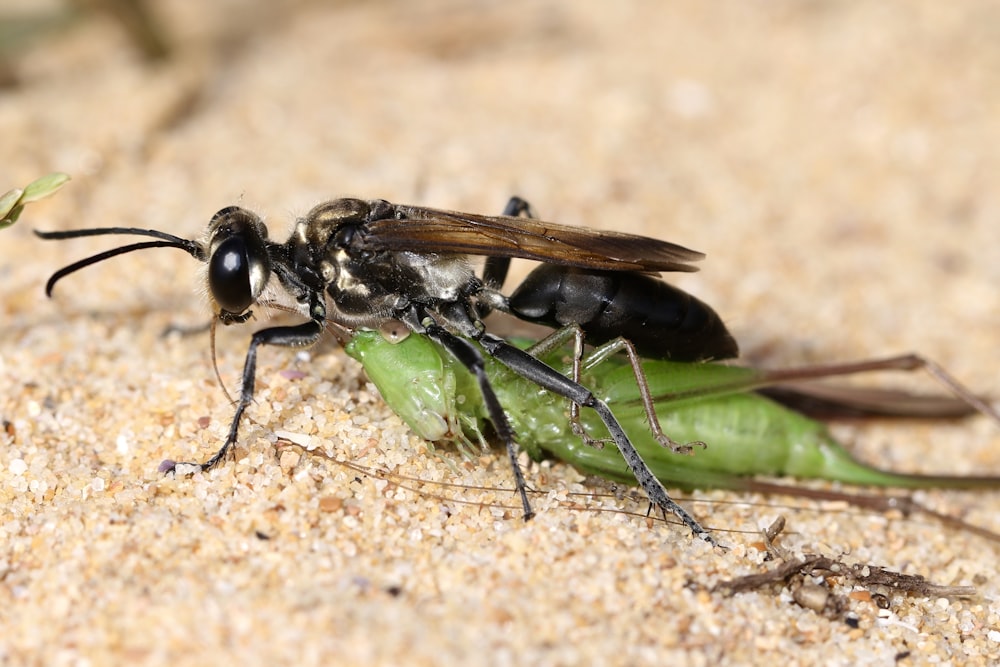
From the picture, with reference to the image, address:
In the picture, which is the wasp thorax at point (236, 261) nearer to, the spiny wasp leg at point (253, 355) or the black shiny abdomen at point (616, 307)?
the spiny wasp leg at point (253, 355)

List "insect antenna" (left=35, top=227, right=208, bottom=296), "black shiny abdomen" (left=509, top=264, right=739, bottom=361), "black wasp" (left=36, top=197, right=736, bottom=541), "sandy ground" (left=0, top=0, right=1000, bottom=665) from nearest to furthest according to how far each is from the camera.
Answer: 1. "sandy ground" (left=0, top=0, right=1000, bottom=665)
2. "insect antenna" (left=35, top=227, right=208, bottom=296)
3. "black wasp" (left=36, top=197, right=736, bottom=541)
4. "black shiny abdomen" (left=509, top=264, right=739, bottom=361)

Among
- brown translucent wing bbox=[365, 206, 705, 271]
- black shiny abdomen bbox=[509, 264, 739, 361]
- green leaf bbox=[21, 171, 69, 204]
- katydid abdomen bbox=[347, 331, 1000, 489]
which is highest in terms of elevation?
green leaf bbox=[21, 171, 69, 204]

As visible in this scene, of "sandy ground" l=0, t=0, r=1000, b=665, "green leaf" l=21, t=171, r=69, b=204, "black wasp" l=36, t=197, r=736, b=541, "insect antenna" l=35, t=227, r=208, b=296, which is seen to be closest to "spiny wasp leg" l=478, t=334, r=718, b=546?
"black wasp" l=36, t=197, r=736, b=541

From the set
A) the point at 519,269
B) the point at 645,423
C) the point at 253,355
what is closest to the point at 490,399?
the point at 645,423

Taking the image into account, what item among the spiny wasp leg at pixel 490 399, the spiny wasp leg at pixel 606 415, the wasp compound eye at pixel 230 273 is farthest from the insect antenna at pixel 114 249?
the spiny wasp leg at pixel 606 415

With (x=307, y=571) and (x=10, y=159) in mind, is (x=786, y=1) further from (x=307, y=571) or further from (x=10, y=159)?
(x=307, y=571)

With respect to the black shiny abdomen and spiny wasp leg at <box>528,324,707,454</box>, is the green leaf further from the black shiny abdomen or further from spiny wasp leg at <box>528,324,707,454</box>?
spiny wasp leg at <box>528,324,707,454</box>

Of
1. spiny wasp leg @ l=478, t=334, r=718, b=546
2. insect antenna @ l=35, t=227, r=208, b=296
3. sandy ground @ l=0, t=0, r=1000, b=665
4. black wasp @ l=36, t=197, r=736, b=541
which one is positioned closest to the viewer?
sandy ground @ l=0, t=0, r=1000, b=665
